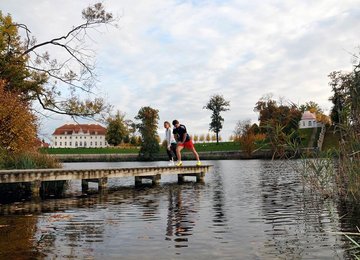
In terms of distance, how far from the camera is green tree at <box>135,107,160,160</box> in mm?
78375

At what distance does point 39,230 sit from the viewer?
29.8 ft

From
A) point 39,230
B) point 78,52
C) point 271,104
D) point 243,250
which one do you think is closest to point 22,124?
point 78,52

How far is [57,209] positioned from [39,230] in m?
3.82

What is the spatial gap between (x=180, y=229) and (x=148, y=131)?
8002 centimetres

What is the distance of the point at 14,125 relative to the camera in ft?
66.1

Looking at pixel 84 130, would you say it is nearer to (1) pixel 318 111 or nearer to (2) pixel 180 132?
(1) pixel 318 111

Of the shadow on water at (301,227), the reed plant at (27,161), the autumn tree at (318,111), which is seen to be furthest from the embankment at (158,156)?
the shadow on water at (301,227)

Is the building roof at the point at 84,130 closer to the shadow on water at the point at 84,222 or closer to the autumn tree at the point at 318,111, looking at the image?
the autumn tree at the point at 318,111

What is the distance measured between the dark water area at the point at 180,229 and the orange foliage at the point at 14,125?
22.1ft

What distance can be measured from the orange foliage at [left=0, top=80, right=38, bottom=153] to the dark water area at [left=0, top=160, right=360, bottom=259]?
672 centimetres

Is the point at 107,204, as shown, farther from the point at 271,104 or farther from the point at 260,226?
the point at 271,104

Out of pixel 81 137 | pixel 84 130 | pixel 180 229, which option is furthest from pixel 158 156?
pixel 81 137

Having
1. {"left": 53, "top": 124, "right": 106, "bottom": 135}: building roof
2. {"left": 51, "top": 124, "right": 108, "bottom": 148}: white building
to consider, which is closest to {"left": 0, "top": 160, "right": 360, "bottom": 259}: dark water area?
{"left": 51, "top": 124, "right": 108, "bottom": 148}: white building

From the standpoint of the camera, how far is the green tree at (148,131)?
78375 mm
